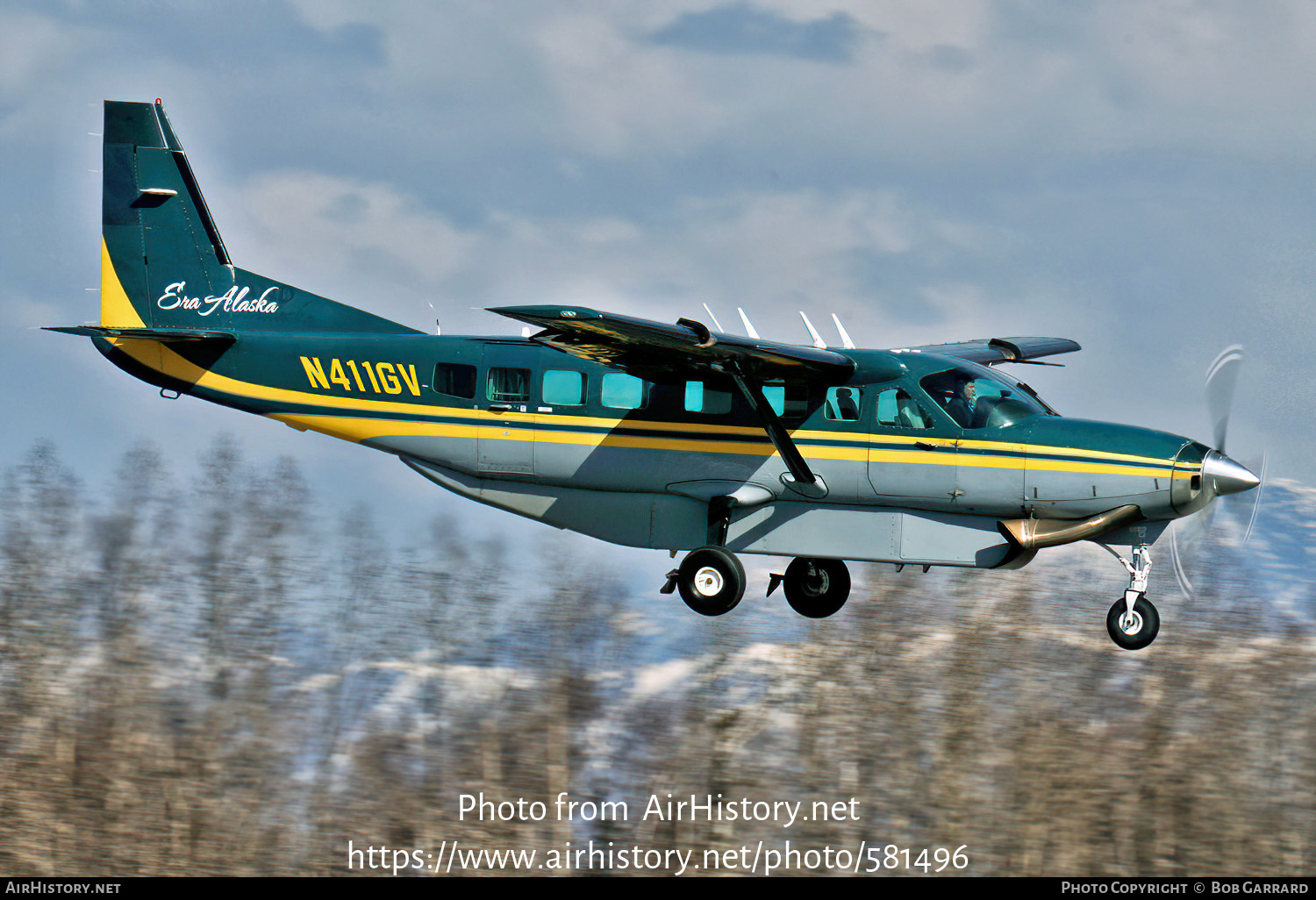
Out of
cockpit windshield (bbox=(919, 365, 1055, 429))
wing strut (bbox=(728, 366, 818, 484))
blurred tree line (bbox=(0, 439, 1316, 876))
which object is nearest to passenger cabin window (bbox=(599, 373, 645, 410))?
wing strut (bbox=(728, 366, 818, 484))

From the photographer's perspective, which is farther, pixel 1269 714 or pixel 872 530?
pixel 1269 714

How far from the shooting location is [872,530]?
55.4 feet

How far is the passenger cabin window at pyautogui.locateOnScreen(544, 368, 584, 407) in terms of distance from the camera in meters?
17.6

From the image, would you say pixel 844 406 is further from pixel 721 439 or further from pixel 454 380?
pixel 454 380

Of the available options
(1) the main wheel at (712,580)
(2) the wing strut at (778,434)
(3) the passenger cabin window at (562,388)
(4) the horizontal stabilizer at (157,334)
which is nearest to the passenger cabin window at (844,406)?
(2) the wing strut at (778,434)

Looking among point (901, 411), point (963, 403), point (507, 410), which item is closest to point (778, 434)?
point (901, 411)

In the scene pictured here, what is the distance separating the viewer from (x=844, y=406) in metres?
16.8

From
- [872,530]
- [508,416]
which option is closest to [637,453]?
[508,416]

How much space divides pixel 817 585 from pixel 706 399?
3.34 m

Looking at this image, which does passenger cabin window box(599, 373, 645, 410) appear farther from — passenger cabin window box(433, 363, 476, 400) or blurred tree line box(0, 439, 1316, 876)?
blurred tree line box(0, 439, 1316, 876)

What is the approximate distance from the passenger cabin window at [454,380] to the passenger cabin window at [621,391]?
183 centimetres
